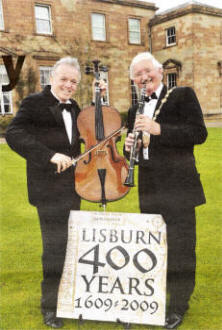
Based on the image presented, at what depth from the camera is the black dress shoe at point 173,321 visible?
2.12 m

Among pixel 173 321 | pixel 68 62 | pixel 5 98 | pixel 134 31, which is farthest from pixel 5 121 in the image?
pixel 173 321

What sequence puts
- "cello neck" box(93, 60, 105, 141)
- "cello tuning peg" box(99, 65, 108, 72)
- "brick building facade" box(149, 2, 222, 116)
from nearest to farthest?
1. "cello neck" box(93, 60, 105, 141)
2. "cello tuning peg" box(99, 65, 108, 72)
3. "brick building facade" box(149, 2, 222, 116)

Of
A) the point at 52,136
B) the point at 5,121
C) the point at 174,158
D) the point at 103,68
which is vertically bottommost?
the point at 174,158

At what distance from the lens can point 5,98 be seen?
219cm

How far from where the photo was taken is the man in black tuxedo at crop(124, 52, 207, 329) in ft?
6.71

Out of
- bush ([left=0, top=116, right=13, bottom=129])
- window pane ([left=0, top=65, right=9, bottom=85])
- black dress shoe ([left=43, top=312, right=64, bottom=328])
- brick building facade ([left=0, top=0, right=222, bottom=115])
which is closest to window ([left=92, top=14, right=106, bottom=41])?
brick building facade ([left=0, top=0, right=222, bottom=115])

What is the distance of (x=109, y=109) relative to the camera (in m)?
2.05

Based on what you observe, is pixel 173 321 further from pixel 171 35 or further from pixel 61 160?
pixel 171 35

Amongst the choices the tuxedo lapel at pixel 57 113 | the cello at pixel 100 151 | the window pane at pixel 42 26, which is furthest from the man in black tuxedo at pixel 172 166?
the window pane at pixel 42 26

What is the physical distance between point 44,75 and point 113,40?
1.97 ft

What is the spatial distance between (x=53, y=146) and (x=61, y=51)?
0.67m

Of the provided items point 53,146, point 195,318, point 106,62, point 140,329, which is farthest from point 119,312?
point 106,62

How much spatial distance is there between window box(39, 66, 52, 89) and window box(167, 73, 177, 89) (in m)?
0.78

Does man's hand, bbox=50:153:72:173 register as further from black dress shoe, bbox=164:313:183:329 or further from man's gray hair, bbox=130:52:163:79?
black dress shoe, bbox=164:313:183:329
